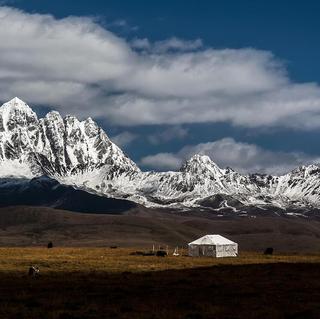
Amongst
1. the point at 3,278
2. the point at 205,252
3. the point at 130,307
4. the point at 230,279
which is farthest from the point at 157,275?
the point at 205,252

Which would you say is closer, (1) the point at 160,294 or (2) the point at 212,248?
(1) the point at 160,294

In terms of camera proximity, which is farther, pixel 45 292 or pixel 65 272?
pixel 65 272

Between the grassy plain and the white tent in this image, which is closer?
the grassy plain

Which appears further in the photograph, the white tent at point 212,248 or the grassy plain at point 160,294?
the white tent at point 212,248

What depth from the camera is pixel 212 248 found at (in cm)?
12500

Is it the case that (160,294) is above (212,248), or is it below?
below

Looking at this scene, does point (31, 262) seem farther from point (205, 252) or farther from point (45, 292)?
point (205, 252)

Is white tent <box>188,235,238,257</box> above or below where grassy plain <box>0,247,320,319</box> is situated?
above

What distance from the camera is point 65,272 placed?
71.7 m

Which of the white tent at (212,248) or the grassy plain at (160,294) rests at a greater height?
the white tent at (212,248)

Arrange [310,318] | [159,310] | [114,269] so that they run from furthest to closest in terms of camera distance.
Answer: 1. [114,269]
2. [159,310]
3. [310,318]

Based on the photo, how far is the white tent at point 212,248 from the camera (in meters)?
125

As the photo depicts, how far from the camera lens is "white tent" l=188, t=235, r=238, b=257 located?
125 meters

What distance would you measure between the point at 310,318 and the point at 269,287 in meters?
19.6
